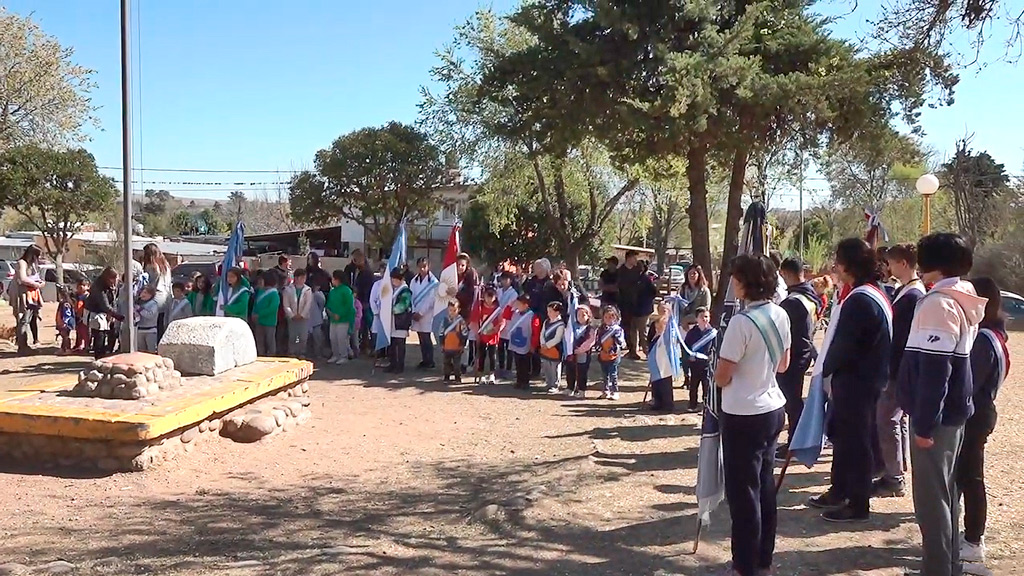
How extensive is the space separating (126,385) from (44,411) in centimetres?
73

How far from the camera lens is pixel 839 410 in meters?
5.45

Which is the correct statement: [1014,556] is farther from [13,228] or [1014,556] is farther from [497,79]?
[13,228]

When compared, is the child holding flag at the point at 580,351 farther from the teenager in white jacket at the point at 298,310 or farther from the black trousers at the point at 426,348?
the teenager in white jacket at the point at 298,310

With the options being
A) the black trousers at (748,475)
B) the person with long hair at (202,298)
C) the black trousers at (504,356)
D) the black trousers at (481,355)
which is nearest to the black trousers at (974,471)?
the black trousers at (748,475)

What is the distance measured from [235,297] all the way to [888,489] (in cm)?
990

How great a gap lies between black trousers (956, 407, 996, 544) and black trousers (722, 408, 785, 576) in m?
1.16

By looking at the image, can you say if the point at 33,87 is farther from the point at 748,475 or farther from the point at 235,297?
the point at 748,475

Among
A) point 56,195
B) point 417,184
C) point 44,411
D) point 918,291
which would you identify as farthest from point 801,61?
point 56,195

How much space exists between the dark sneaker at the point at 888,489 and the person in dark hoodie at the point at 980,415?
124 cm

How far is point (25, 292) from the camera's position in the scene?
44.0 ft

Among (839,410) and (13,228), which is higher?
(13,228)

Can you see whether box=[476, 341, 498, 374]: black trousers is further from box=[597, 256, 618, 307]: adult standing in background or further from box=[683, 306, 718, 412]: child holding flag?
box=[683, 306, 718, 412]: child holding flag

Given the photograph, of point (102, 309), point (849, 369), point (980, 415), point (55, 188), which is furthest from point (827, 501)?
point (55, 188)

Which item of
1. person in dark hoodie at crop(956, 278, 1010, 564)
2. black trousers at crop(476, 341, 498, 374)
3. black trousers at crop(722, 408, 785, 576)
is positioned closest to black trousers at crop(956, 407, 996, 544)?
person in dark hoodie at crop(956, 278, 1010, 564)
